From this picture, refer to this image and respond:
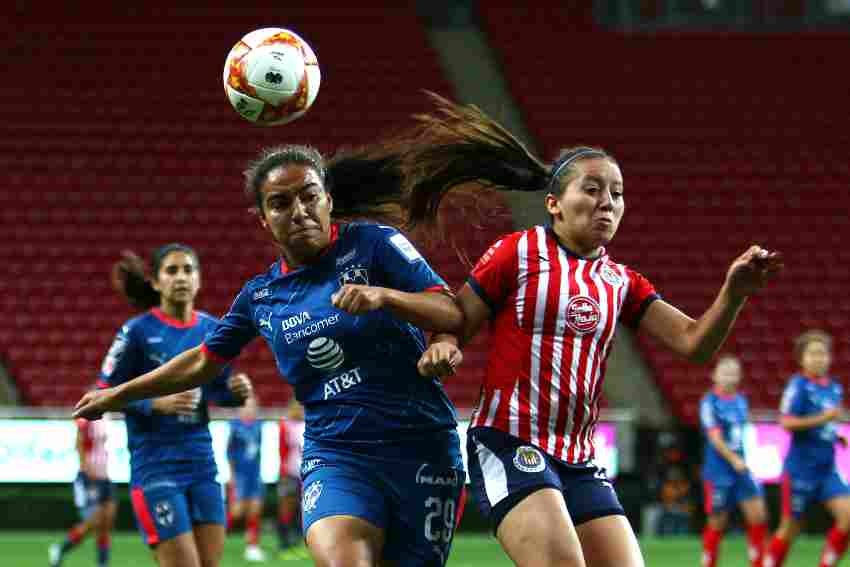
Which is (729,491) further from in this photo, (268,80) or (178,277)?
(268,80)

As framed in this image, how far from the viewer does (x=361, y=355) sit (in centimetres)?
473

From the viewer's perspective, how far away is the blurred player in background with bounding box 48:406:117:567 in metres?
11.2

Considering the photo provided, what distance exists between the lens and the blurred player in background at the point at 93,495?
11164 mm

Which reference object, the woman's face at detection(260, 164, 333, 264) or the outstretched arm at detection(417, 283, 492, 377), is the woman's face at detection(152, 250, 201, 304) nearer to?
the woman's face at detection(260, 164, 333, 264)

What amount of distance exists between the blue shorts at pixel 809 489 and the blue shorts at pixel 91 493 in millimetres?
5323

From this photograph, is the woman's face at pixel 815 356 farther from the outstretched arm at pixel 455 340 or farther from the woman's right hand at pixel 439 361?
the woman's right hand at pixel 439 361

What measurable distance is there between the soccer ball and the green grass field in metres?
6.96

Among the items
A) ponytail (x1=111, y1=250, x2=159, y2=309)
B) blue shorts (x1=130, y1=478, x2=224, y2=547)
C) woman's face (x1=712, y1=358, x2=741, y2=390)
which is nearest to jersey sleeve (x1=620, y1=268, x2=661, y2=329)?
blue shorts (x1=130, y1=478, x2=224, y2=547)

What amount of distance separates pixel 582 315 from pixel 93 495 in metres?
7.76

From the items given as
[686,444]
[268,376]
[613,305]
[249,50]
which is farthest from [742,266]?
[268,376]

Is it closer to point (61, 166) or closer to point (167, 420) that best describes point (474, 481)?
point (167, 420)

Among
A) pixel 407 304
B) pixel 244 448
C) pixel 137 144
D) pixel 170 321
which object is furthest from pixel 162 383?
pixel 137 144

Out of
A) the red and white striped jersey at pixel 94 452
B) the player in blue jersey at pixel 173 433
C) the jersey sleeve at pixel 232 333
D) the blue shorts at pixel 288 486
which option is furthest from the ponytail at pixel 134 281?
the blue shorts at pixel 288 486

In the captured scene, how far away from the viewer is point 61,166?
61.3 ft
